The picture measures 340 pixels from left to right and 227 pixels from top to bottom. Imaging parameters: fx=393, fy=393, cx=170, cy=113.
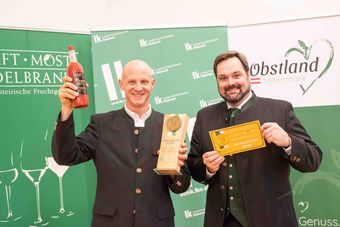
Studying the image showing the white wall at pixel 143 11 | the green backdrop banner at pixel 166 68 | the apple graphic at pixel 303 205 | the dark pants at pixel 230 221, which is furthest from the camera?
the white wall at pixel 143 11

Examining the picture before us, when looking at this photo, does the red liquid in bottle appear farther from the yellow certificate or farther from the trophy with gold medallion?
the yellow certificate

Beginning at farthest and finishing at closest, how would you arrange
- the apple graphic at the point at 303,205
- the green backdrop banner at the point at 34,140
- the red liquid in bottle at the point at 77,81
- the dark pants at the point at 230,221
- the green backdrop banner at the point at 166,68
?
the green backdrop banner at the point at 166,68, the apple graphic at the point at 303,205, the green backdrop banner at the point at 34,140, the dark pants at the point at 230,221, the red liquid in bottle at the point at 77,81

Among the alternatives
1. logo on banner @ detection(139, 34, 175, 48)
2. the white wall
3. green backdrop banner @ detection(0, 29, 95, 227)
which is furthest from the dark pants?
the white wall

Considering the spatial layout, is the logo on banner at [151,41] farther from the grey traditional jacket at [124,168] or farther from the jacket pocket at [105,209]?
the jacket pocket at [105,209]

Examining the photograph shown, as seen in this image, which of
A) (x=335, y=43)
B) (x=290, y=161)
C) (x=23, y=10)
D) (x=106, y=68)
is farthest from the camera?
(x=23, y=10)

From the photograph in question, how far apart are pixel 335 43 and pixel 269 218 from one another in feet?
5.30

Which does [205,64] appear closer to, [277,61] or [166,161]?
[277,61]

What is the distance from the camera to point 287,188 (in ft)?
6.34

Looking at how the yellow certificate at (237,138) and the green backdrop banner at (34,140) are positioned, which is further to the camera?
the green backdrop banner at (34,140)

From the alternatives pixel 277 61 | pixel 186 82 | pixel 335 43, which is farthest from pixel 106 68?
pixel 335 43

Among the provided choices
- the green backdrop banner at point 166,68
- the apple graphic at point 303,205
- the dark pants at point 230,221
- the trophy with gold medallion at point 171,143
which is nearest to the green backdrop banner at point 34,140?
the green backdrop banner at point 166,68

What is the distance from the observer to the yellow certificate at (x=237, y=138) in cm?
181

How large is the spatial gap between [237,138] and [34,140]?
1720 millimetres

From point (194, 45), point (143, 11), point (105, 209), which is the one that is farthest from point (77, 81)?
point (143, 11)
